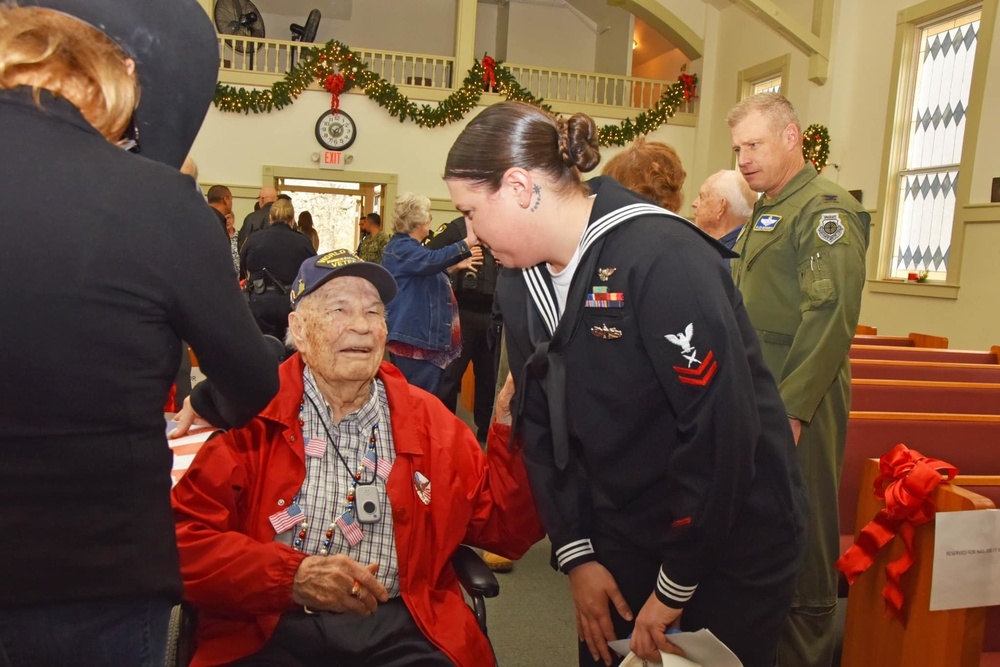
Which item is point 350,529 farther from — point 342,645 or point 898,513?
point 898,513

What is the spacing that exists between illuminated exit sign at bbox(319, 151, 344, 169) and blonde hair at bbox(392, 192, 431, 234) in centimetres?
733

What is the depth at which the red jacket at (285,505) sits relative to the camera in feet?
5.37

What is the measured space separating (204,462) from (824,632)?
170cm

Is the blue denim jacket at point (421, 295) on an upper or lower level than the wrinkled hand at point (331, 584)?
upper

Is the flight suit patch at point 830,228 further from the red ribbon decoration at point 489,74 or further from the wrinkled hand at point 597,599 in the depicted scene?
the red ribbon decoration at point 489,74

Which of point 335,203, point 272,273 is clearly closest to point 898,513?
point 272,273

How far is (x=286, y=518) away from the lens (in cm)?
179

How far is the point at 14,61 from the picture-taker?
0.83 m

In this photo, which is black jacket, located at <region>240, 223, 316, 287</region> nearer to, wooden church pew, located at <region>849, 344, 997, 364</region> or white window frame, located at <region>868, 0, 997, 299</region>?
wooden church pew, located at <region>849, 344, 997, 364</region>

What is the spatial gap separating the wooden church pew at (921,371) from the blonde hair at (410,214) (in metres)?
2.44

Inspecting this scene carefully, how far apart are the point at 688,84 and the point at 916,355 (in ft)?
30.0

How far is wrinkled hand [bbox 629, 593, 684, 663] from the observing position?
137 centimetres

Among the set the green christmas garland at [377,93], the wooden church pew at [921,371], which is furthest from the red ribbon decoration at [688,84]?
the wooden church pew at [921,371]

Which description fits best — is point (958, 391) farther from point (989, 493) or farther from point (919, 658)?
point (919, 658)
